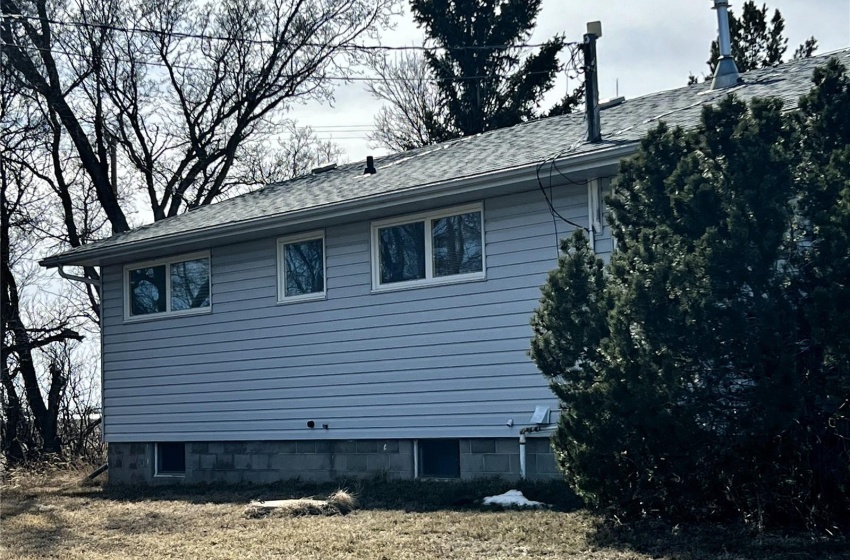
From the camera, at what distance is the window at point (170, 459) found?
15.4 meters

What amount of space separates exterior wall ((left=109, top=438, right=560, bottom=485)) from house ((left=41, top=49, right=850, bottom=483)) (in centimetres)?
2

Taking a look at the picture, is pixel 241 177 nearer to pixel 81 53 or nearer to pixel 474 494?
pixel 81 53

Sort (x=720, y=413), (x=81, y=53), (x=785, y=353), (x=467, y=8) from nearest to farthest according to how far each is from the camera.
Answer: (x=785, y=353), (x=720, y=413), (x=81, y=53), (x=467, y=8)

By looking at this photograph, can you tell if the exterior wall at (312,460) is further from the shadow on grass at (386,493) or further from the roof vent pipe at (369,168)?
the roof vent pipe at (369,168)

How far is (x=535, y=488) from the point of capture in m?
10.5

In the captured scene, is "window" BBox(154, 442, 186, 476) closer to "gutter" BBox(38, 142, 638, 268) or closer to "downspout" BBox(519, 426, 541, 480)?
"gutter" BBox(38, 142, 638, 268)

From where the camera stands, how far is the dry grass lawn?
24.1ft

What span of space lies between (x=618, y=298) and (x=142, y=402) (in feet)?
31.9

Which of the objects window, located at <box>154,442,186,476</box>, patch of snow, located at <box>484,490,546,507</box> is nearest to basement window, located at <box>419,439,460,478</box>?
patch of snow, located at <box>484,490,546,507</box>

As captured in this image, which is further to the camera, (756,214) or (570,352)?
(570,352)

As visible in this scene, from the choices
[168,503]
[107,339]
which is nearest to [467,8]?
[107,339]

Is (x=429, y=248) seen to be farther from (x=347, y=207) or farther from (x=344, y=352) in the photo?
(x=344, y=352)

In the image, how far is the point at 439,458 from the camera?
40.9ft

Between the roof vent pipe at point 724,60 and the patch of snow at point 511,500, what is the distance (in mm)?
5567
